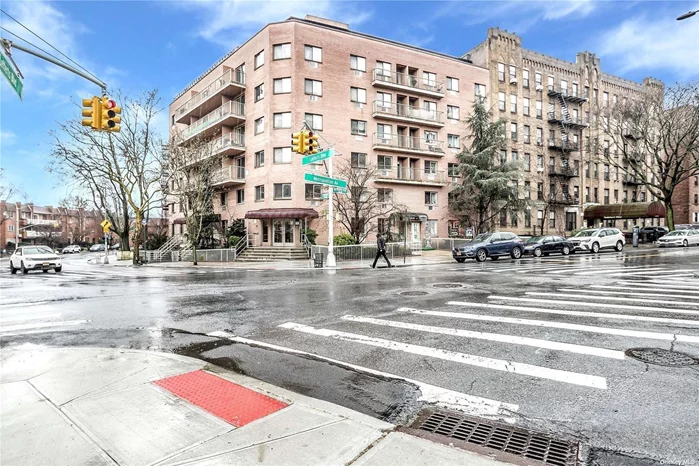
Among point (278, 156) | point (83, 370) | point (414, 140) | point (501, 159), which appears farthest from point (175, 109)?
point (83, 370)

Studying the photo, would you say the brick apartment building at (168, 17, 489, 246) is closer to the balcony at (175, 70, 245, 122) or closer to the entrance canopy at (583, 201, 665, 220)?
the balcony at (175, 70, 245, 122)

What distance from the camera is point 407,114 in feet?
119

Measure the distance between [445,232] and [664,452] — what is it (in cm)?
3632

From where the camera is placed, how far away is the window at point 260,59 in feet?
108

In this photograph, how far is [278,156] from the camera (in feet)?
106

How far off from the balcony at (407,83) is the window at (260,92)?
9.59 metres

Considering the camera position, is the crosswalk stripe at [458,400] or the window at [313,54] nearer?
the crosswalk stripe at [458,400]

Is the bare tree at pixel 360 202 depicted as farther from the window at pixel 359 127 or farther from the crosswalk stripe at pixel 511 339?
the crosswalk stripe at pixel 511 339

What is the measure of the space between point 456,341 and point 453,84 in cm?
3838

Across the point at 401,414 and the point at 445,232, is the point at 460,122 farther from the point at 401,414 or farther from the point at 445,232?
the point at 401,414

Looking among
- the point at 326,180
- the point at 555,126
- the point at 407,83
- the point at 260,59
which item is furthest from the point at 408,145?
the point at 555,126

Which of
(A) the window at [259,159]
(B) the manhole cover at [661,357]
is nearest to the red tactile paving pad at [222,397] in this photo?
(B) the manhole cover at [661,357]

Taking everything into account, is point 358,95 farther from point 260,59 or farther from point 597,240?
point 597,240

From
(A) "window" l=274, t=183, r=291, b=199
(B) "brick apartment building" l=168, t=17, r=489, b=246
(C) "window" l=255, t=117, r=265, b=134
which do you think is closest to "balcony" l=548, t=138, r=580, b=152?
(B) "brick apartment building" l=168, t=17, r=489, b=246
